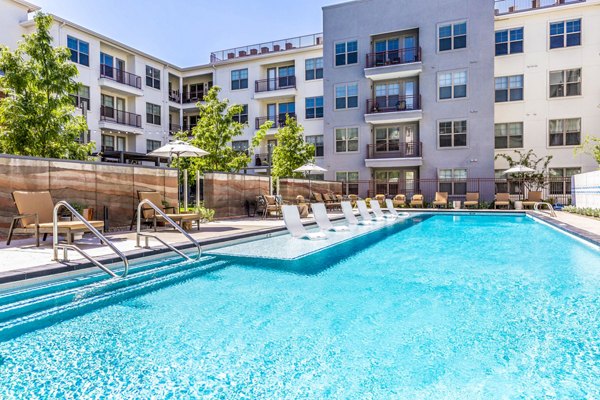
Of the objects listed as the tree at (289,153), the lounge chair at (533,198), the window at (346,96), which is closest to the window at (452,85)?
the window at (346,96)

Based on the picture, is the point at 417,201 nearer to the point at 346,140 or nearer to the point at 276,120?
the point at 346,140

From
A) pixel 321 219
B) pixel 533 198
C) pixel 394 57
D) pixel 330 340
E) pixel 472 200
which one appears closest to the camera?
pixel 330 340

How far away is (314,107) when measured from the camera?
30.1 meters

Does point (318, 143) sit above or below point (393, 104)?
below

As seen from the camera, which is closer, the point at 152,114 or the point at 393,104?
the point at 393,104

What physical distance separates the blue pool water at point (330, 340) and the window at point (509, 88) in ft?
70.9

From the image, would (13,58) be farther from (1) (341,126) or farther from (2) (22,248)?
(1) (341,126)

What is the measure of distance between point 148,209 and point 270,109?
22.9 metres

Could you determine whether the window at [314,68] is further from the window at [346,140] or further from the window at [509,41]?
the window at [509,41]

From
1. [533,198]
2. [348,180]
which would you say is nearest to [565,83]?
[533,198]

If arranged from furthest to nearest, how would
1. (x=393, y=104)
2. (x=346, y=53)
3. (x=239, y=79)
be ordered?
(x=239, y=79), (x=346, y=53), (x=393, y=104)

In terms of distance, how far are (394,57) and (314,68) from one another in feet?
20.2

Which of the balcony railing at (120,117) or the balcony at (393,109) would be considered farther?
the balcony railing at (120,117)

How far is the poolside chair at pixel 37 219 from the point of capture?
7.19 m
